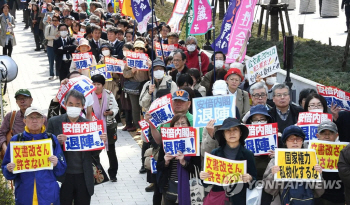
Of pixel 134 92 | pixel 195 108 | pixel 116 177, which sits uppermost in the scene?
pixel 195 108

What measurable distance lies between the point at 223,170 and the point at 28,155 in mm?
2171

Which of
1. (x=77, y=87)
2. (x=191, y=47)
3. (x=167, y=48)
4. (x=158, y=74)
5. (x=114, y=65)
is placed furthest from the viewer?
(x=167, y=48)

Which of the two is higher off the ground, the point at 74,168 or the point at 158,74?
the point at 158,74

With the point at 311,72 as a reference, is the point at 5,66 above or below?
above

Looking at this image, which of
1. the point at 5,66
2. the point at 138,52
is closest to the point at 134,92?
the point at 138,52

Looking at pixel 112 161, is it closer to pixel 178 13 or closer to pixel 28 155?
pixel 28 155

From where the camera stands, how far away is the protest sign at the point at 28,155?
7258mm

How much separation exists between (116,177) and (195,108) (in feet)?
12.3

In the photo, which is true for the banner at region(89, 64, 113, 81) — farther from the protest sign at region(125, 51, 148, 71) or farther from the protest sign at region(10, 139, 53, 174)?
the protest sign at region(10, 139, 53, 174)

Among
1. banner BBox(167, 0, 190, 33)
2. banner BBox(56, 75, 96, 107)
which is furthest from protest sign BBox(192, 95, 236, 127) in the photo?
banner BBox(167, 0, 190, 33)

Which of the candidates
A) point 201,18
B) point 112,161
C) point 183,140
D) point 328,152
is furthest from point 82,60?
point 328,152

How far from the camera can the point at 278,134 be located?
26.4 ft

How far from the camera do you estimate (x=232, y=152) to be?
22.8ft

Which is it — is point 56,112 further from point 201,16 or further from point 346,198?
point 201,16
